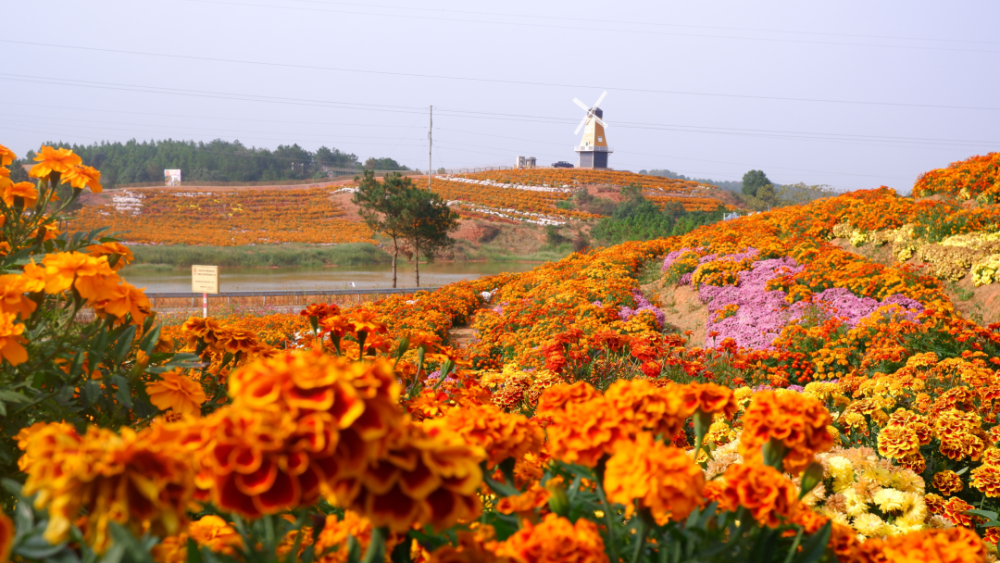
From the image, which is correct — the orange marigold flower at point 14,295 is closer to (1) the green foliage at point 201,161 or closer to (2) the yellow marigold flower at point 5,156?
(2) the yellow marigold flower at point 5,156

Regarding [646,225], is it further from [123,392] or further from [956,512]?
[123,392]

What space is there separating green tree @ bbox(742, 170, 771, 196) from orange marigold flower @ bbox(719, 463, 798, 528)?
61.6 meters

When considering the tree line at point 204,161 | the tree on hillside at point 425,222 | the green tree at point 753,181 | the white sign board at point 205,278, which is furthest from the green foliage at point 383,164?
the white sign board at point 205,278

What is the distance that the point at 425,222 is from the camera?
23.4 metres

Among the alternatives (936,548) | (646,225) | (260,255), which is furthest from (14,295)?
(260,255)

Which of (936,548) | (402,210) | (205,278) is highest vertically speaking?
(402,210)

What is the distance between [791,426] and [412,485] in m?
0.80

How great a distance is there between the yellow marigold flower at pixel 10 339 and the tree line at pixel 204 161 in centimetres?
6415

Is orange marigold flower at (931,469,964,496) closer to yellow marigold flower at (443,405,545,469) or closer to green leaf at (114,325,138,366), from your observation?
yellow marigold flower at (443,405,545,469)

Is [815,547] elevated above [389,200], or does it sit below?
below

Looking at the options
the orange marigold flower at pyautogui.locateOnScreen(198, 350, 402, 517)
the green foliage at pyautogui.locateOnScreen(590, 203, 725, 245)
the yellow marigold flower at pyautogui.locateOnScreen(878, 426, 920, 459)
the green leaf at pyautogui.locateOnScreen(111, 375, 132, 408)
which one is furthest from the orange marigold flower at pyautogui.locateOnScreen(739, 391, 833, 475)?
the green foliage at pyautogui.locateOnScreen(590, 203, 725, 245)

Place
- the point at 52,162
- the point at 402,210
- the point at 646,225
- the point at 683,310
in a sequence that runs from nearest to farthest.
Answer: the point at 52,162 < the point at 683,310 < the point at 402,210 < the point at 646,225

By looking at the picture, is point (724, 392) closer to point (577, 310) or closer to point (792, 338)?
point (792, 338)

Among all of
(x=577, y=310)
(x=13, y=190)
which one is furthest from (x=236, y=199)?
(x=13, y=190)
